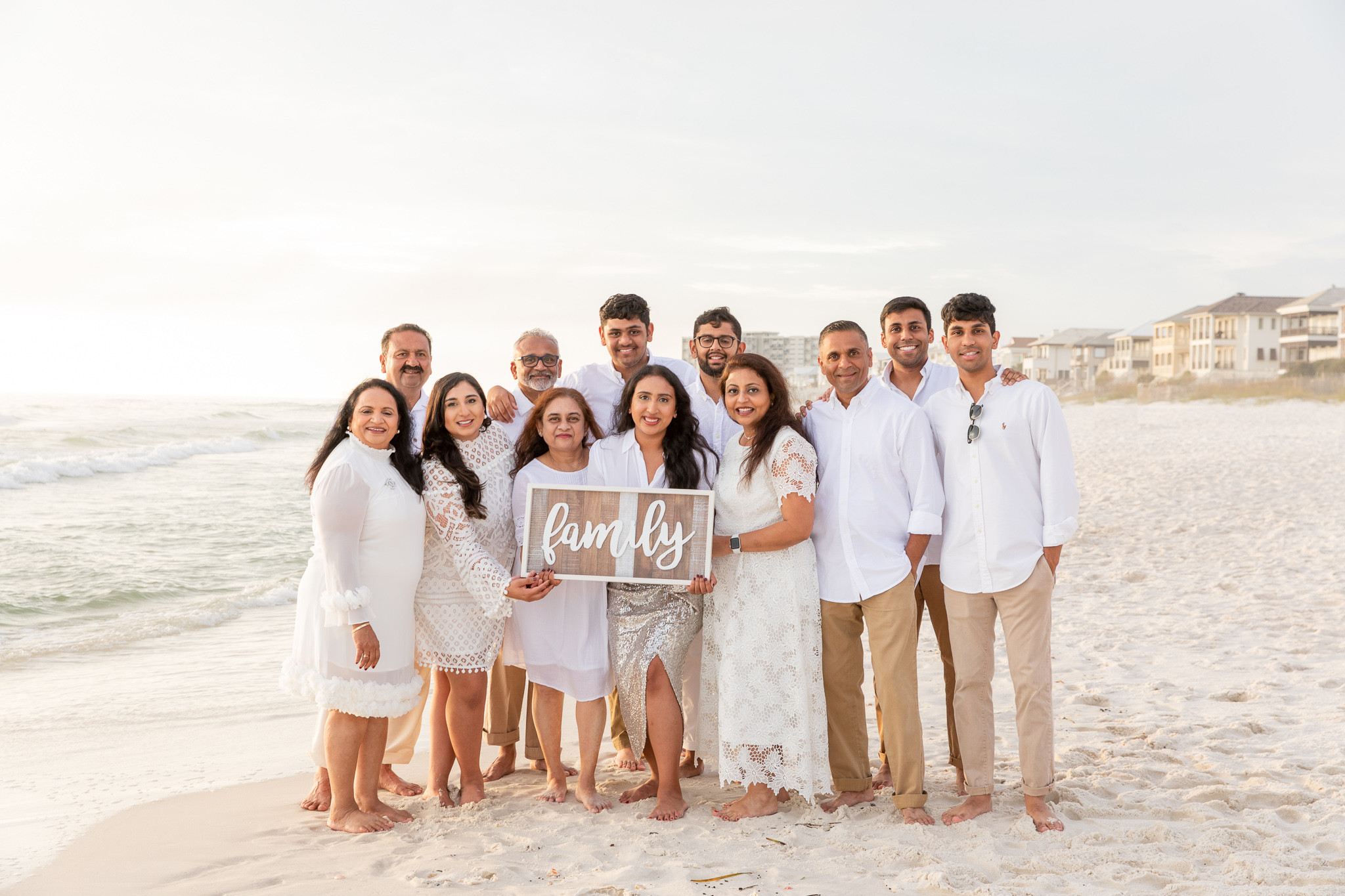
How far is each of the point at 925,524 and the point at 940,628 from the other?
848mm

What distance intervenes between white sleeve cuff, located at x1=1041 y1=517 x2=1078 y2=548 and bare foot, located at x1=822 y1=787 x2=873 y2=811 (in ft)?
4.86

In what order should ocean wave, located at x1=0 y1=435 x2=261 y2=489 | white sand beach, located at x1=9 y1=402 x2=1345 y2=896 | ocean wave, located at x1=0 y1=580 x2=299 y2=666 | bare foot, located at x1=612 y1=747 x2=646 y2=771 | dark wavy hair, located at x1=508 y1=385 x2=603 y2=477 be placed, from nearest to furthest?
white sand beach, located at x1=9 y1=402 x2=1345 y2=896
dark wavy hair, located at x1=508 y1=385 x2=603 y2=477
bare foot, located at x1=612 y1=747 x2=646 y2=771
ocean wave, located at x1=0 y1=580 x2=299 y2=666
ocean wave, located at x1=0 y1=435 x2=261 y2=489

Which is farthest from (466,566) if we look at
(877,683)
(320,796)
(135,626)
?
(135,626)

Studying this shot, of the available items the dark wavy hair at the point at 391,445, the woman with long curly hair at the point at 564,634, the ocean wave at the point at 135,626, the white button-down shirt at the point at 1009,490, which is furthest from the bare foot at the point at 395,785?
the ocean wave at the point at 135,626

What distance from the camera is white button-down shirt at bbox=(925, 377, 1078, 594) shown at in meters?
3.94

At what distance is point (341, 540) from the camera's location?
3945 mm

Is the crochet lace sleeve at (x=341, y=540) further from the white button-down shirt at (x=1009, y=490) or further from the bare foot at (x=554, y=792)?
the white button-down shirt at (x=1009, y=490)

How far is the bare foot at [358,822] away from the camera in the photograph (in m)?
4.13

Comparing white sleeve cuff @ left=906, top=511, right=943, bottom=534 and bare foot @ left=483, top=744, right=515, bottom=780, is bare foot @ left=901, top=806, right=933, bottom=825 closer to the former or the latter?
white sleeve cuff @ left=906, top=511, right=943, bottom=534

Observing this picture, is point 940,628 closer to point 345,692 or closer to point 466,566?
point 466,566

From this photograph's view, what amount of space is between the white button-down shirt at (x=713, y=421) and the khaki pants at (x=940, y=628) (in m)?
1.22

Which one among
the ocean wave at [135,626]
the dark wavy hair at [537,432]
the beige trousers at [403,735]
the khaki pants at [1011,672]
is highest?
the dark wavy hair at [537,432]

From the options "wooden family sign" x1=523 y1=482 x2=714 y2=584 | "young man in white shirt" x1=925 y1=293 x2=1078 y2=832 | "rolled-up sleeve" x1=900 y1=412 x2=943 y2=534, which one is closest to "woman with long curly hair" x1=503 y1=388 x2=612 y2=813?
"wooden family sign" x1=523 y1=482 x2=714 y2=584

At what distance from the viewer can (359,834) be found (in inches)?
162
